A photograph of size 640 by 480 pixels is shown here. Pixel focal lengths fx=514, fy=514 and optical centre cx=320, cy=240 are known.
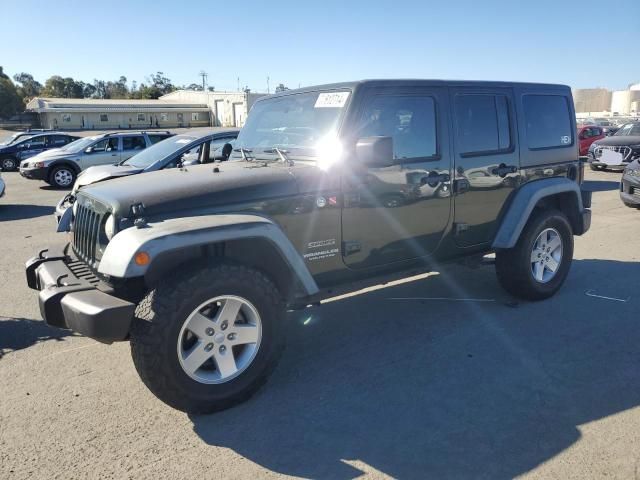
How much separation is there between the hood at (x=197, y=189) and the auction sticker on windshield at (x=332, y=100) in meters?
0.57

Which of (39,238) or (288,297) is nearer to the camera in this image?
(288,297)

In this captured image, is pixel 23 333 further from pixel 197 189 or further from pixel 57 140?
pixel 57 140

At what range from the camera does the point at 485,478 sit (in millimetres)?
2602

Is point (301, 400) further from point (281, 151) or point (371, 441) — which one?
point (281, 151)

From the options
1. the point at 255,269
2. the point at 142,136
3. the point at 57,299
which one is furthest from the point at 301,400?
the point at 142,136

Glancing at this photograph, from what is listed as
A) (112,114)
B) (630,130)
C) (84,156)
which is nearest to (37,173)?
(84,156)

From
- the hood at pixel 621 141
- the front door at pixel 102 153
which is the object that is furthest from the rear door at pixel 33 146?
the hood at pixel 621 141

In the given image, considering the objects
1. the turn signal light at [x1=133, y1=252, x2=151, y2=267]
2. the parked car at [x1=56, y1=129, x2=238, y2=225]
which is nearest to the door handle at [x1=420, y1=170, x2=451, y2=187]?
the turn signal light at [x1=133, y1=252, x2=151, y2=267]

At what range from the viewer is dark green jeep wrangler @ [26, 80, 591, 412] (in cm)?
300

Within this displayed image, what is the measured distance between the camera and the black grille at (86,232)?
11.1ft

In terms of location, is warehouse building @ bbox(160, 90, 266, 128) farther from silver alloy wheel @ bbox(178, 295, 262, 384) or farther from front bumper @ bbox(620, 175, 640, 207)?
silver alloy wheel @ bbox(178, 295, 262, 384)

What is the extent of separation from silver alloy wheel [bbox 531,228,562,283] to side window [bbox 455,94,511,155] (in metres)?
1.04

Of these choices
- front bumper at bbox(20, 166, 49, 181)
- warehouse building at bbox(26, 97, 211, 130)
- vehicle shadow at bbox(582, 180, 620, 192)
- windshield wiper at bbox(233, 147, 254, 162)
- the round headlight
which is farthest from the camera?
warehouse building at bbox(26, 97, 211, 130)

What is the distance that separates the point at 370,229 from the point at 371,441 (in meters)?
1.54
